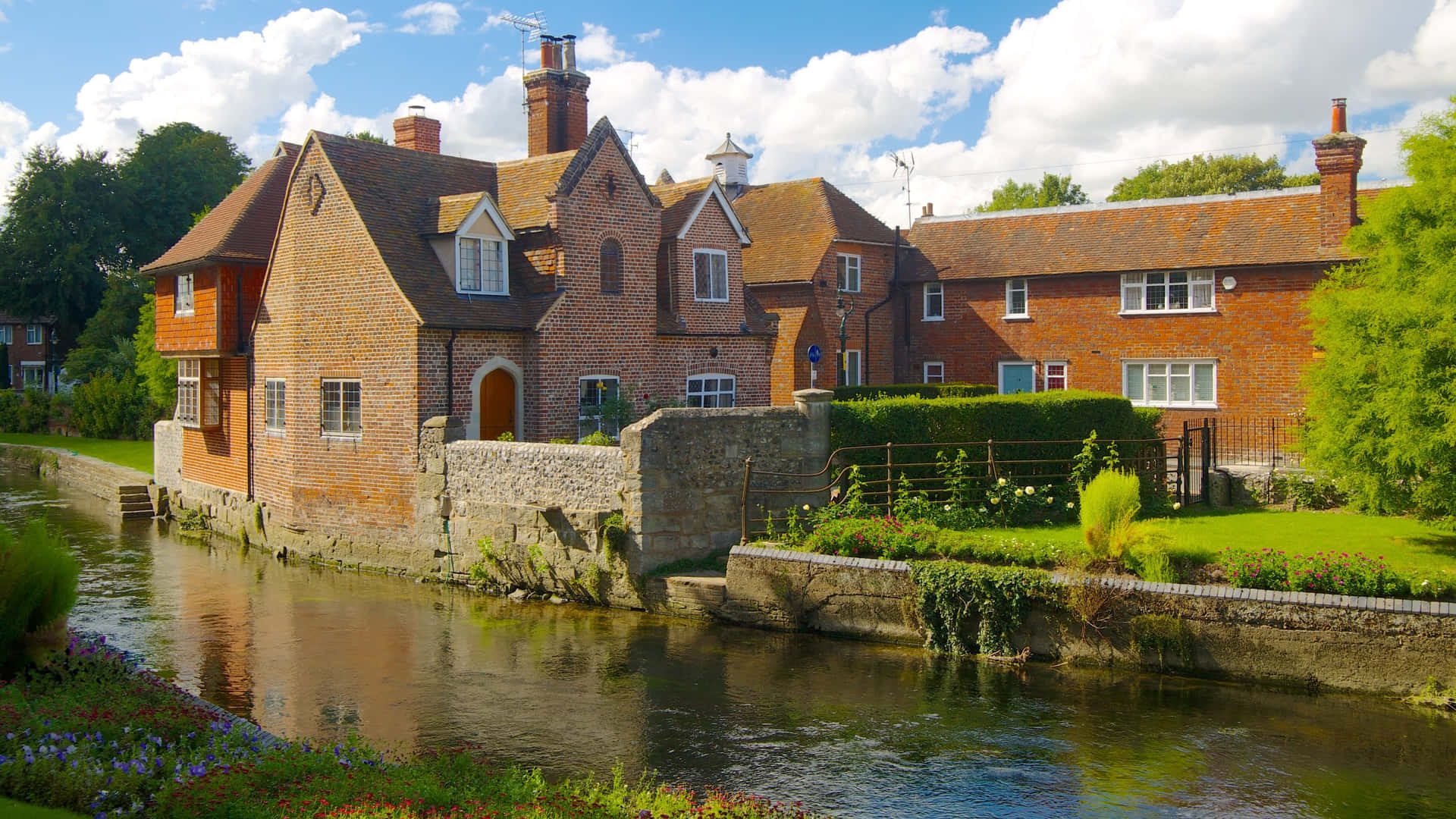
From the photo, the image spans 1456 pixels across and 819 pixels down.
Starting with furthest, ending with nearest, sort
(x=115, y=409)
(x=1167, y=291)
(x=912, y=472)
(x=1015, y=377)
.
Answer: (x=115, y=409) < (x=1015, y=377) < (x=1167, y=291) < (x=912, y=472)

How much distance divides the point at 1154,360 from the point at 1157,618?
21.7 meters

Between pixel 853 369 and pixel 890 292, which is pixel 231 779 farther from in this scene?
pixel 890 292

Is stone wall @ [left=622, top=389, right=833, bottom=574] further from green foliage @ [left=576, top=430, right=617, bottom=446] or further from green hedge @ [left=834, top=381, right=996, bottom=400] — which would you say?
green hedge @ [left=834, top=381, right=996, bottom=400]

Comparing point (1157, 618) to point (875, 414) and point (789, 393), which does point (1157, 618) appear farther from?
point (789, 393)

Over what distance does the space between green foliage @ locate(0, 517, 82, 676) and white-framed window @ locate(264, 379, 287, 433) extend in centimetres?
1316

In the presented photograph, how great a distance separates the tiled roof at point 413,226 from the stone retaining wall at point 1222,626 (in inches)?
386

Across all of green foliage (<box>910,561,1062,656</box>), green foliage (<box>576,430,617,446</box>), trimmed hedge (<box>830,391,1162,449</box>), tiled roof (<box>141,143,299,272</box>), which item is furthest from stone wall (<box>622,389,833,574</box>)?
tiled roof (<box>141,143,299,272</box>)

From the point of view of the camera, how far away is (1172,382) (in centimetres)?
3384

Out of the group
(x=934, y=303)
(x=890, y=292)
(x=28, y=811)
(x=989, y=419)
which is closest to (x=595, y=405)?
(x=989, y=419)

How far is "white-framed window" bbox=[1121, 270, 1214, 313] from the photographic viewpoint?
109ft

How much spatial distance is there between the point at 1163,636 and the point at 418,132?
24.1m

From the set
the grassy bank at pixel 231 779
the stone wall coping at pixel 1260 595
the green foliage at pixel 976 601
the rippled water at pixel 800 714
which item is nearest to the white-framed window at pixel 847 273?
the rippled water at pixel 800 714

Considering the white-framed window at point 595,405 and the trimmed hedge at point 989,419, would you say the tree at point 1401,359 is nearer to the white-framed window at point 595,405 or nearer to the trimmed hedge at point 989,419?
the trimmed hedge at point 989,419

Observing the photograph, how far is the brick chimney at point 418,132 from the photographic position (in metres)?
30.5
